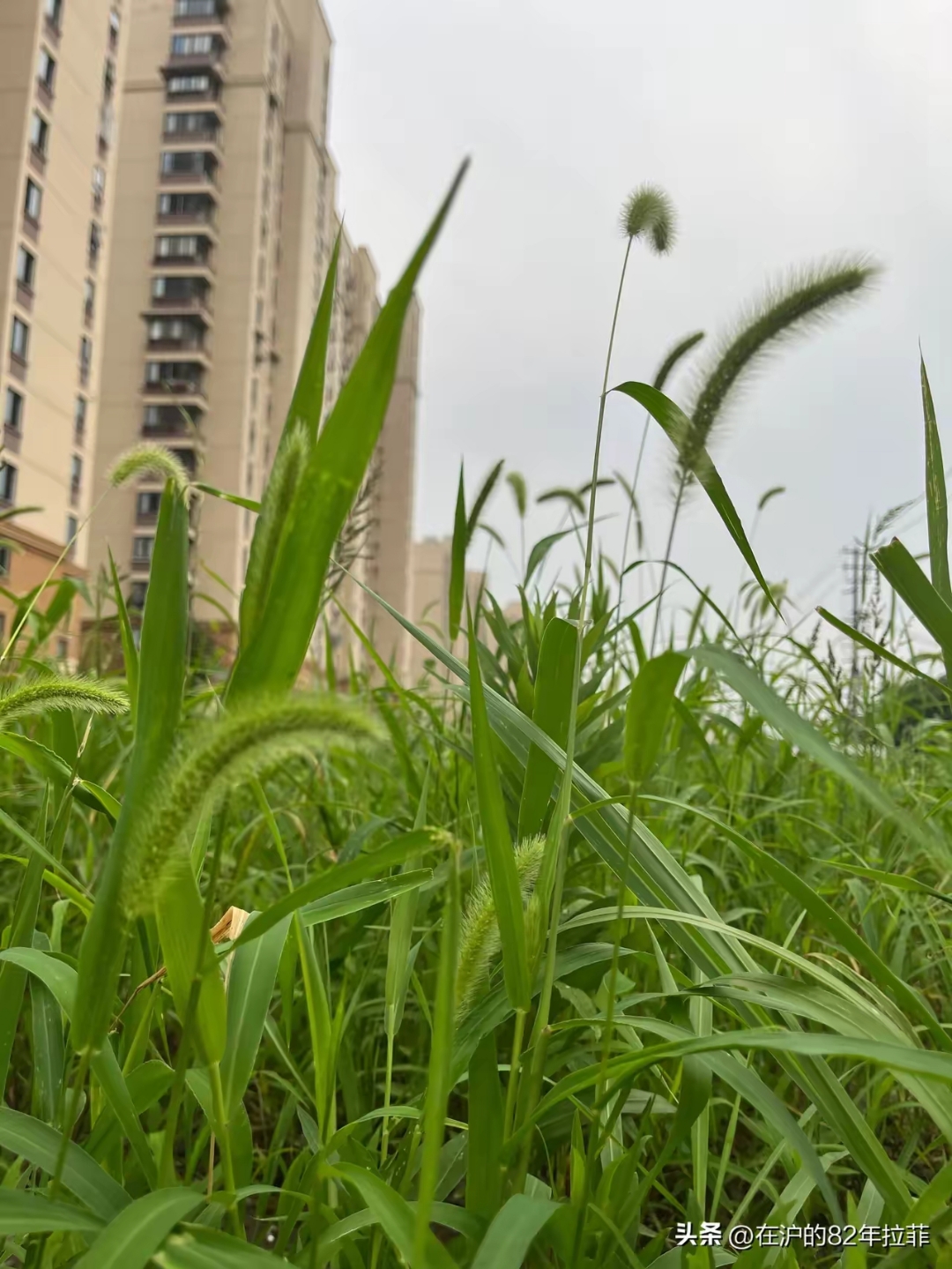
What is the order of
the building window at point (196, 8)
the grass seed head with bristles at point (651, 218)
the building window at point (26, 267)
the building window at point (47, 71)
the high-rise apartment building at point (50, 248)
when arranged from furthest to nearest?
the building window at point (196, 8)
the building window at point (47, 71)
the building window at point (26, 267)
the high-rise apartment building at point (50, 248)
the grass seed head with bristles at point (651, 218)

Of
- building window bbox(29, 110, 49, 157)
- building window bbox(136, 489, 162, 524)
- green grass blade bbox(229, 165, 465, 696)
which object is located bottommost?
green grass blade bbox(229, 165, 465, 696)

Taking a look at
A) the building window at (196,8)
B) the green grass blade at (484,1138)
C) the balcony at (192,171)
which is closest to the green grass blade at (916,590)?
the green grass blade at (484,1138)

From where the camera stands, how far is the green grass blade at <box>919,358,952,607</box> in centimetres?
54

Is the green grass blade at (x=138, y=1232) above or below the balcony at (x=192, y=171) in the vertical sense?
below

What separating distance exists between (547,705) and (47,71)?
2130 centimetres

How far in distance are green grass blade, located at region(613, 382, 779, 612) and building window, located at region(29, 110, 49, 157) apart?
19684 mm

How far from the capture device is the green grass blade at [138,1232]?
0.32 m

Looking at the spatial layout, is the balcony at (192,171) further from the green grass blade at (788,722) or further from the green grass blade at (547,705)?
the green grass blade at (788,722)

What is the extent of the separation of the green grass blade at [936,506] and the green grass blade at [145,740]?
1.41 feet

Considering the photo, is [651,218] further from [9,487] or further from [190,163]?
[190,163]

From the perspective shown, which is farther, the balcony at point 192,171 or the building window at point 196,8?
the building window at point 196,8

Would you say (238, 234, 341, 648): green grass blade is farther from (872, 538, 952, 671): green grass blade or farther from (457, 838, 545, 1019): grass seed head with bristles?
(872, 538, 952, 671): green grass blade

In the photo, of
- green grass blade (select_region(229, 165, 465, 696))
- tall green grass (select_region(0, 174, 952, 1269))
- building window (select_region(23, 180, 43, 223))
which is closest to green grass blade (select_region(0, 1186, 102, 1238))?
tall green grass (select_region(0, 174, 952, 1269))

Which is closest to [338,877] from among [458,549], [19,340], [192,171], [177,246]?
[458,549]
